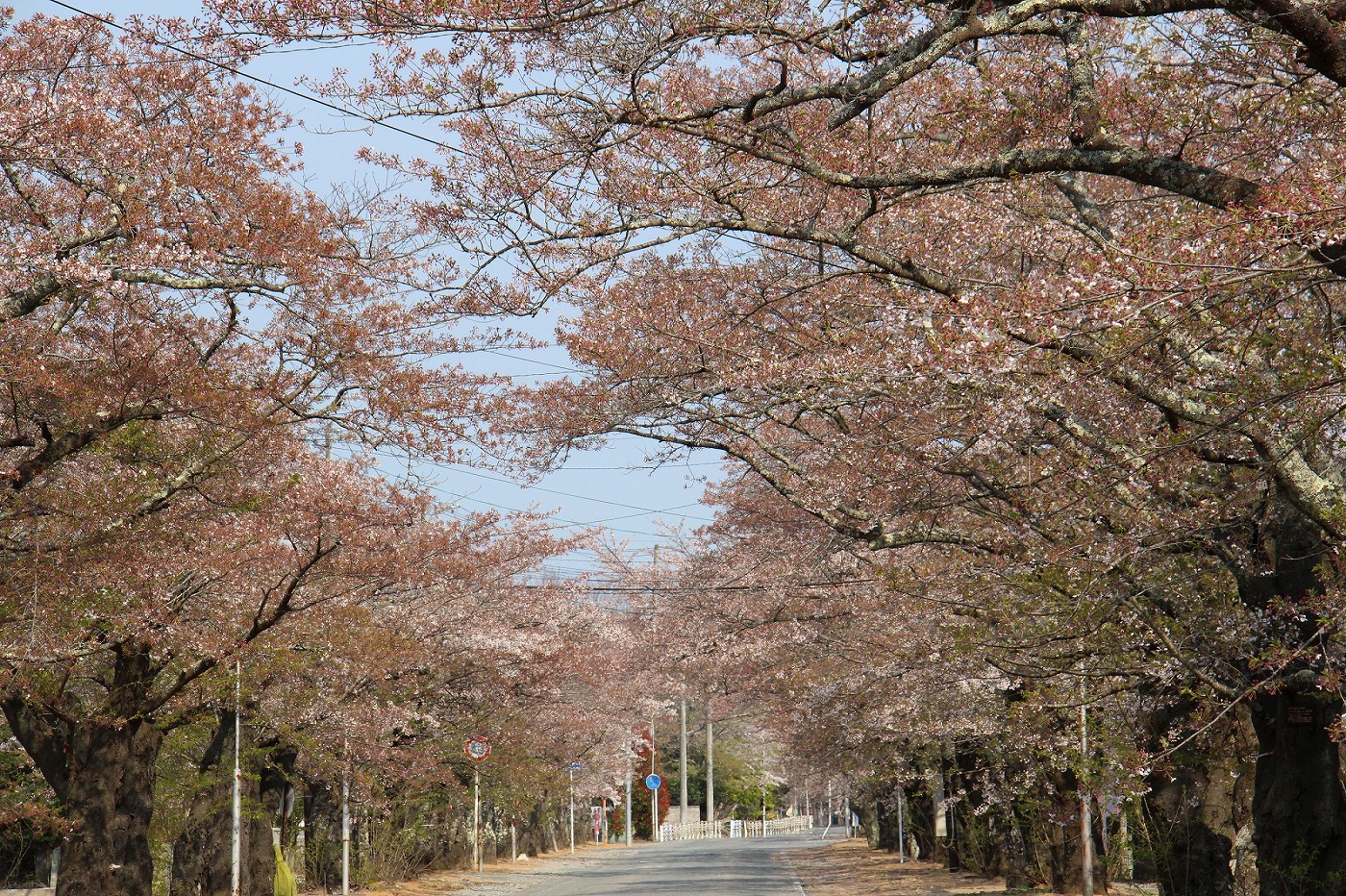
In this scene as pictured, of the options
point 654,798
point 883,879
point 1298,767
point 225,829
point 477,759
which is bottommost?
point 654,798

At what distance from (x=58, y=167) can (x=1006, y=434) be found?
7.71 meters

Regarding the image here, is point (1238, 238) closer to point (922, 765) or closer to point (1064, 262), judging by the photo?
point (1064, 262)

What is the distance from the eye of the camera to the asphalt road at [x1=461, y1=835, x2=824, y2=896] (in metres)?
26.0

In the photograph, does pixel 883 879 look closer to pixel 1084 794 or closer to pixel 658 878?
pixel 658 878

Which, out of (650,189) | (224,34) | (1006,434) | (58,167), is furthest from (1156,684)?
(58,167)

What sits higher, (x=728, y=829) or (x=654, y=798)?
(x=654, y=798)

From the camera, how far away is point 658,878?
30719 millimetres

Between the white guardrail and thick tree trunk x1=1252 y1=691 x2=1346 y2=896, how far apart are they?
6417 centimetres

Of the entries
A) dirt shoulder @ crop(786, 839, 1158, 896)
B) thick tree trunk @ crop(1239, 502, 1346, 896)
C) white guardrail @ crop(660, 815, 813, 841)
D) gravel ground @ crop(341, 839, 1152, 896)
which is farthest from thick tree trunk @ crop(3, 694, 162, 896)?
white guardrail @ crop(660, 815, 813, 841)

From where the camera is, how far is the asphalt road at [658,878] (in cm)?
2602

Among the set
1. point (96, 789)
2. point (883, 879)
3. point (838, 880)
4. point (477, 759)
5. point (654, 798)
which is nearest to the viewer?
point (96, 789)

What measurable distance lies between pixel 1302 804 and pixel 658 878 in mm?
22165

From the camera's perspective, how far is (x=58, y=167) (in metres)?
10.4

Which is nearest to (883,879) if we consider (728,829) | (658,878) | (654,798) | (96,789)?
(658,878)
